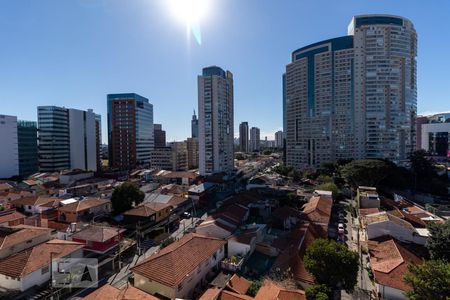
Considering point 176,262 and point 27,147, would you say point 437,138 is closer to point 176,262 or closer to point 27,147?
point 176,262

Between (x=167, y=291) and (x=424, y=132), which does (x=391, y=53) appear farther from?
(x=167, y=291)

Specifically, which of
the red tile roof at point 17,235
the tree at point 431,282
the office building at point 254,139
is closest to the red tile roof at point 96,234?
the red tile roof at point 17,235

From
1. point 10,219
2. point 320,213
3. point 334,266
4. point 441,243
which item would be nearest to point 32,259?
point 10,219

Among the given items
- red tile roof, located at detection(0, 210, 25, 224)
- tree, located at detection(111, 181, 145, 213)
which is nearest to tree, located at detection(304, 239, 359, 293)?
tree, located at detection(111, 181, 145, 213)

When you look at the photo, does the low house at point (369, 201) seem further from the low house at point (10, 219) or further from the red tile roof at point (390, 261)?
the low house at point (10, 219)

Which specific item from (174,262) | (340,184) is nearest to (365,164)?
(340,184)

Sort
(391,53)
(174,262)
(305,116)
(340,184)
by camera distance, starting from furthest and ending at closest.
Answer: (305,116) → (391,53) → (340,184) → (174,262)
